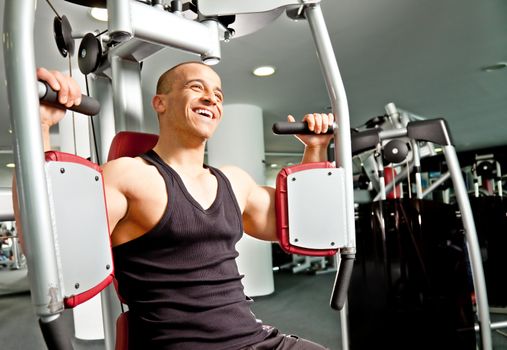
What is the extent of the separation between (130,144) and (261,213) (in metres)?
0.45

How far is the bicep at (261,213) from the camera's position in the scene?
1.23 meters

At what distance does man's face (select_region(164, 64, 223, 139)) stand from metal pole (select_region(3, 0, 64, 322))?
20.1 inches

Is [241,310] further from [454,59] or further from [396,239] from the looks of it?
[454,59]

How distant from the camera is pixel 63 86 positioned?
2.17 ft

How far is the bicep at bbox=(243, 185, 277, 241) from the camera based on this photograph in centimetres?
123

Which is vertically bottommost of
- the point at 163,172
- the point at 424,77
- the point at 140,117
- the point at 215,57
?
the point at 163,172

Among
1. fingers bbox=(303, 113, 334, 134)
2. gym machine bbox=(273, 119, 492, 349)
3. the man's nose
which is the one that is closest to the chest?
the man's nose

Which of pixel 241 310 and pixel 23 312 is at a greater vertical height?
pixel 241 310

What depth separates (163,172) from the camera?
1007 mm

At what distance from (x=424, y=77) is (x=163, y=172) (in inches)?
140

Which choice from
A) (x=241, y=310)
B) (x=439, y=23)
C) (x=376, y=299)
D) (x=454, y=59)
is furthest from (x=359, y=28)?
(x=241, y=310)

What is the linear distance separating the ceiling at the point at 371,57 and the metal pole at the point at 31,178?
1.74m

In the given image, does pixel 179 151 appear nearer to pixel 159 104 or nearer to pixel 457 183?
pixel 159 104

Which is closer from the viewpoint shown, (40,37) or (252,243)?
(40,37)
